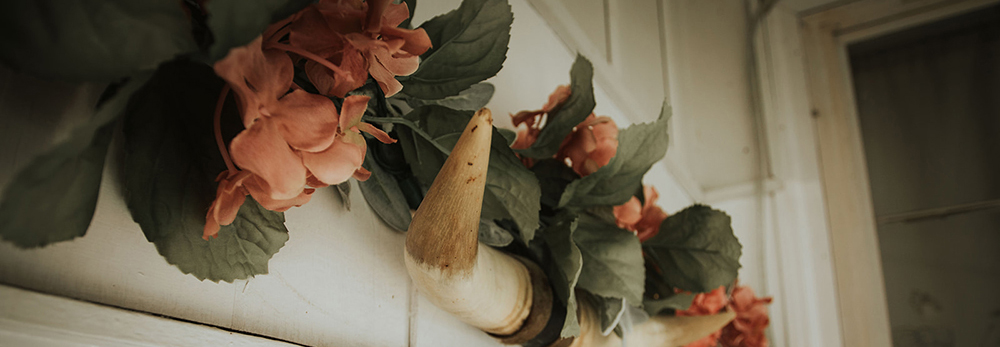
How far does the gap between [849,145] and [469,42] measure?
5.15 ft

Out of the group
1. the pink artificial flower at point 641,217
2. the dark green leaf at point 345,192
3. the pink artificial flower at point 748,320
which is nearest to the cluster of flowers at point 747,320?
the pink artificial flower at point 748,320

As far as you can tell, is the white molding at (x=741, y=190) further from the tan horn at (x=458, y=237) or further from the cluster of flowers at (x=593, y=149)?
the tan horn at (x=458, y=237)

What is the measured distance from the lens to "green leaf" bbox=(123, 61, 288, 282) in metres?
0.23

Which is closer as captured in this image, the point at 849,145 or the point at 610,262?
the point at 610,262

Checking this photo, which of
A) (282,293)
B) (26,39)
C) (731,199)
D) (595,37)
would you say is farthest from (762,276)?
(26,39)

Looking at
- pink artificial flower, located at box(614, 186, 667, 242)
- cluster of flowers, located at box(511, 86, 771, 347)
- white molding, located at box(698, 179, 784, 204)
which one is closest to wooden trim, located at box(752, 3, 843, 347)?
white molding, located at box(698, 179, 784, 204)

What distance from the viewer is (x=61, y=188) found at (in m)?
0.18

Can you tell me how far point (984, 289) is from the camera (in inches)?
54.1

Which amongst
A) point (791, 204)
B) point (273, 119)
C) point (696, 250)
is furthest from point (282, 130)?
point (791, 204)

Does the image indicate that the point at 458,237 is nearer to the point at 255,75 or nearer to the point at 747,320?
the point at 255,75

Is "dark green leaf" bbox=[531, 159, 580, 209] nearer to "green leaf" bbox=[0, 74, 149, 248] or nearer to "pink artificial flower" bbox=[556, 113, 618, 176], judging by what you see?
"pink artificial flower" bbox=[556, 113, 618, 176]

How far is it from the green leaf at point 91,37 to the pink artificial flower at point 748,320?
0.87 m

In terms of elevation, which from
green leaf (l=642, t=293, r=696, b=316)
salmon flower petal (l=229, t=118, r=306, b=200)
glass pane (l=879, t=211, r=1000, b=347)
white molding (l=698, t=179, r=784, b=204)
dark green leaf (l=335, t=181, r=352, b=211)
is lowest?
glass pane (l=879, t=211, r=1000, b=347)

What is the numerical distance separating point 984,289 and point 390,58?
162 cm
